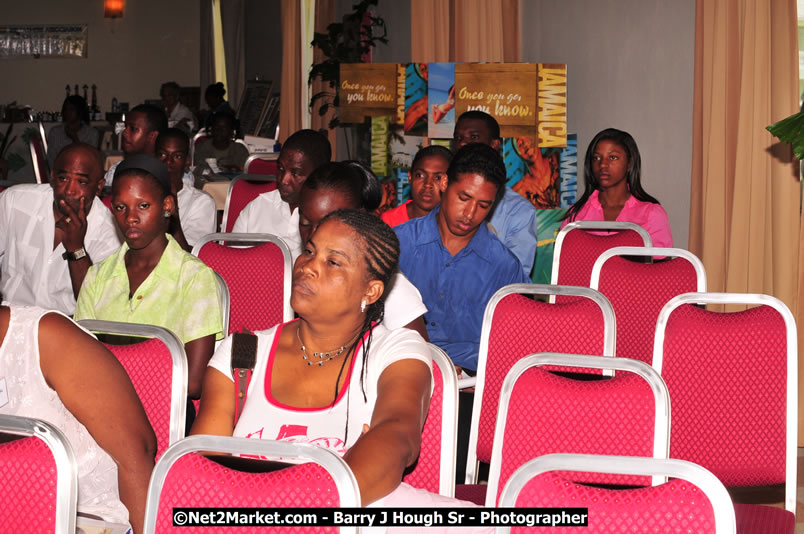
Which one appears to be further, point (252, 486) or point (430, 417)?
point (430, 417)

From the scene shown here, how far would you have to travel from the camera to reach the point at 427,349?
195cm

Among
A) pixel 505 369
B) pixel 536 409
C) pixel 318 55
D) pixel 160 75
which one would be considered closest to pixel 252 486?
pixel 536 409

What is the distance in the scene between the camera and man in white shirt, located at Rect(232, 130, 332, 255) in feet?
14.7

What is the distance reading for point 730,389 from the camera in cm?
261

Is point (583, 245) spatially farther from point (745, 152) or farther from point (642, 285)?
point (745, 152)

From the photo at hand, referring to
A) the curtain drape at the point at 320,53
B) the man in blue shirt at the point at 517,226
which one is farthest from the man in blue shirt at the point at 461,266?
the curtain drape at the point at 320,53

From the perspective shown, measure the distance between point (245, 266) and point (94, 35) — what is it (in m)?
13.8

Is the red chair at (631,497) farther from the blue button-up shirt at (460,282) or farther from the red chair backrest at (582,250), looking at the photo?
the red chair backrest at (582,250)

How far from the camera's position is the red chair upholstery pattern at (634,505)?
4.51 feet

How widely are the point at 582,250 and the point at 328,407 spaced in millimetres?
2279

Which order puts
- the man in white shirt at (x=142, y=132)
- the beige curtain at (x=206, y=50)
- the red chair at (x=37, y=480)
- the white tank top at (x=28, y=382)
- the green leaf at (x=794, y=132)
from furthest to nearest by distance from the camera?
the beige curtain at (x=206, y=50) → the man in white shirt at (x=142, y=132) → the green leaf at (x=794, y=132) → the white tank top at (x=28, y=382) → the red chair at (x=37, y=480)

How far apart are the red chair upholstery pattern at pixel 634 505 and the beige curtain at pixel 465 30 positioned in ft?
18.8

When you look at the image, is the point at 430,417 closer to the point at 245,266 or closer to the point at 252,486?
the point at 252,486

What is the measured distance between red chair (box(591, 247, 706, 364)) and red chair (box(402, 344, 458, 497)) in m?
1.53
